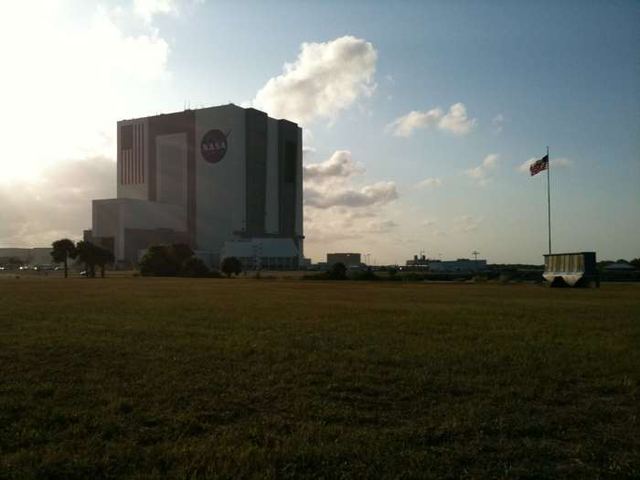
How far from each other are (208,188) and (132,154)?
2636cm

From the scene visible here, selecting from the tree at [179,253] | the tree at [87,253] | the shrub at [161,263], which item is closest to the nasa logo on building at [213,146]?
the tree at [179,253]

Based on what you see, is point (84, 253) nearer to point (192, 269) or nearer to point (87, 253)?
point (87, 253)

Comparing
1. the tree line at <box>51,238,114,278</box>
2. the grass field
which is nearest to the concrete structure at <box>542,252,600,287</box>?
the grass field

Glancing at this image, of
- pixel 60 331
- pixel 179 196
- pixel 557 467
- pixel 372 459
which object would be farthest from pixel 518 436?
pixel 179 196

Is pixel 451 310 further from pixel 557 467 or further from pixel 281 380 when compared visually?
pixel 557 467

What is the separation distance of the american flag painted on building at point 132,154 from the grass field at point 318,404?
161 metres

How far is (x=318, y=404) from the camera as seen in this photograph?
29.3ft

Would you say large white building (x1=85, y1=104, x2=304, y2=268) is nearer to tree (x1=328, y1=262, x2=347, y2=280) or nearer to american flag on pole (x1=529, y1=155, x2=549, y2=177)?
tree (x1=328, y1=262, x2=347, y2=280)

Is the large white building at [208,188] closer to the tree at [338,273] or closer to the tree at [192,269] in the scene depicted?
the tree at [192,269]

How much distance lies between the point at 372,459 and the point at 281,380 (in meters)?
3.98

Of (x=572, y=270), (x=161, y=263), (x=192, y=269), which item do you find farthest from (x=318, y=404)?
(x=161, y=263)

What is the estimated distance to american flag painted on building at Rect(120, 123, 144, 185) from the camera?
559ft

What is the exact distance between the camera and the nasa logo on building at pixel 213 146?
160 meters

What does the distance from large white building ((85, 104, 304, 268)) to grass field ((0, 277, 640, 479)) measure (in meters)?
143
